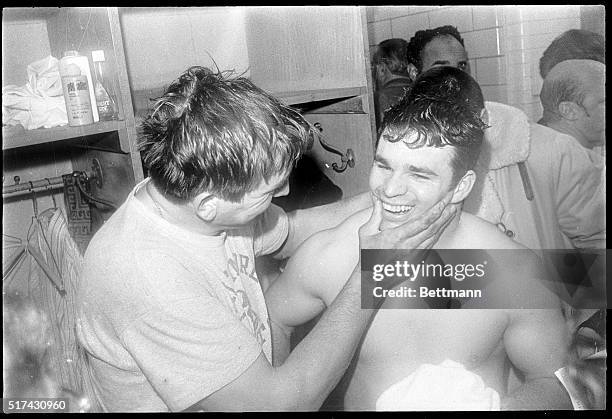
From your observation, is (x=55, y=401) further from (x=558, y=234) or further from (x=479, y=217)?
(x=558, y=234)

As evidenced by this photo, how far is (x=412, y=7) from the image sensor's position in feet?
4.21

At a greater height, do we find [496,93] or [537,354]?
[496,93]

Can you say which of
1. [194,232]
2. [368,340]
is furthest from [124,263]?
[368,340]

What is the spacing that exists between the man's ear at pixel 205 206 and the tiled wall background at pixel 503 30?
47cm

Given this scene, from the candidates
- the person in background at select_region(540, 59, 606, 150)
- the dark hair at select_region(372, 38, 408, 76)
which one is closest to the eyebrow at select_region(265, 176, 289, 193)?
the dark hair at select_region(372, 38, 408, 76)

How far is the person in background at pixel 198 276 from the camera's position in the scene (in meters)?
1.08

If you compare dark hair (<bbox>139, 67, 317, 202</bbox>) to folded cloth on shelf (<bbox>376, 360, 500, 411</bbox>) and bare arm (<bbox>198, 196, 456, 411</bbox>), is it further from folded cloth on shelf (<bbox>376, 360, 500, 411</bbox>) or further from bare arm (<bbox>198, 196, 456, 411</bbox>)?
folded cloth on shelf (<bbox>376, 360, 500, 411</bbox>)

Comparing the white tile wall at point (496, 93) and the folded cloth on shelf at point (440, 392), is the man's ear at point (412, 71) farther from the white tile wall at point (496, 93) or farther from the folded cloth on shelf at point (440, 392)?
the folded cloth on shelf at point (440, 392)

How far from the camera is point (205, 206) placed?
1137 millimetres

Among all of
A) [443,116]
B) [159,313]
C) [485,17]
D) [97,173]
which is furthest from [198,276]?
[485,17]

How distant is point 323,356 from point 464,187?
0.44 metres

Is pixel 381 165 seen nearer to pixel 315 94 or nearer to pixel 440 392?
pixel 315 94

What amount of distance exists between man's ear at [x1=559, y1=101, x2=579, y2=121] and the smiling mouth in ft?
1.30

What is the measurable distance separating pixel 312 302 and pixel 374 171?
30cm
